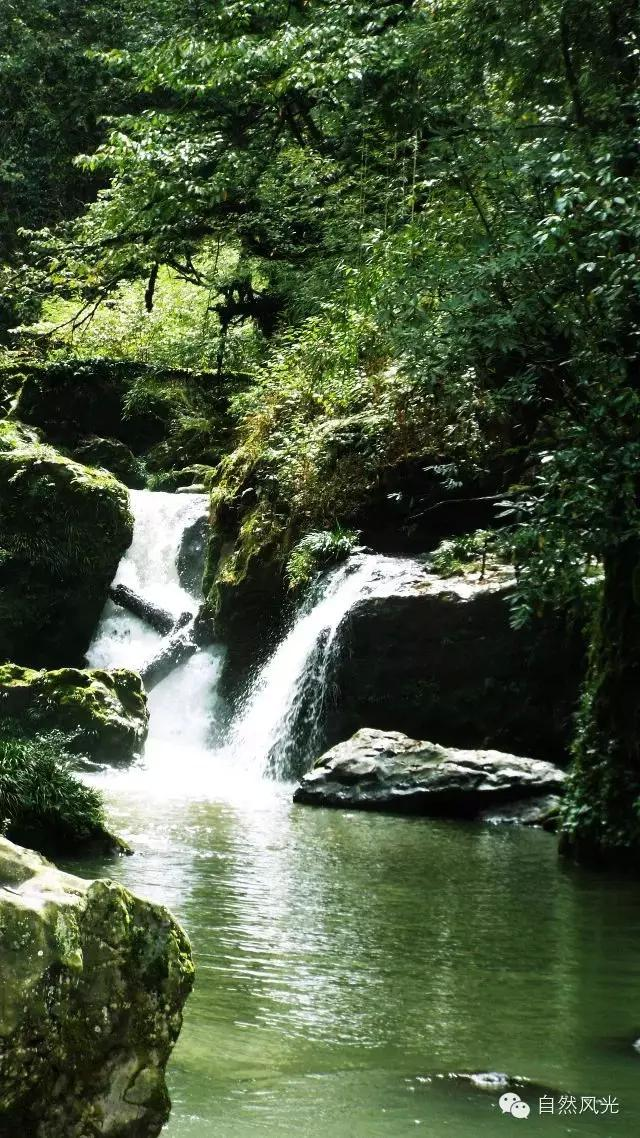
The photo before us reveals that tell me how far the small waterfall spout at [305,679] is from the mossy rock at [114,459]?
842 cm

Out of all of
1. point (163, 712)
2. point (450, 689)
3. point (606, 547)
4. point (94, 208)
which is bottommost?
point (163, 712)

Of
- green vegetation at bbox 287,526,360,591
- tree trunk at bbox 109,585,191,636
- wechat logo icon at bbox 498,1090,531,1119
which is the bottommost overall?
wechat logo icon at bbox 498,1090,531,1119

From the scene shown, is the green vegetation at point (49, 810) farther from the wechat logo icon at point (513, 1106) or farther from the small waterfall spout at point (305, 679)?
the small waterfall spout at point (305, 679)

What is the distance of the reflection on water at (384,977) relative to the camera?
3992 mm

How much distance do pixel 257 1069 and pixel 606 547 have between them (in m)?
4.78

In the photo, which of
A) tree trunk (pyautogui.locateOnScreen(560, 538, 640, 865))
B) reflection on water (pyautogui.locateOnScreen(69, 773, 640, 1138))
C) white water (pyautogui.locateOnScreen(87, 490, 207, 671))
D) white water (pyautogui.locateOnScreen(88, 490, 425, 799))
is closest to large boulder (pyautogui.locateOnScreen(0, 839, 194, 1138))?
reflection on water (pyautogui.locateOnScreen(69, 773, 640, 1138))

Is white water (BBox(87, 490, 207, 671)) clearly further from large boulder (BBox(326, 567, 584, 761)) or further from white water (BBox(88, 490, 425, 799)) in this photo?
large boulder (BBox(326, 567, 584, 761))

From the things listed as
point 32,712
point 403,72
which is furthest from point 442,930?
point 403,72

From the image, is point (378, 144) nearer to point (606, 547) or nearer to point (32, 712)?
point (32, 712)

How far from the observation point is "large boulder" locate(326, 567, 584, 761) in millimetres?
13156

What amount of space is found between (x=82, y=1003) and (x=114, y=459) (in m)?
20.6

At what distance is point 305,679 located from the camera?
1419 cm

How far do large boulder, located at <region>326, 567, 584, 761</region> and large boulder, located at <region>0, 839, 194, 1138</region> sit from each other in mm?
10145

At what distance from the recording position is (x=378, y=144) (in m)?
18.3
